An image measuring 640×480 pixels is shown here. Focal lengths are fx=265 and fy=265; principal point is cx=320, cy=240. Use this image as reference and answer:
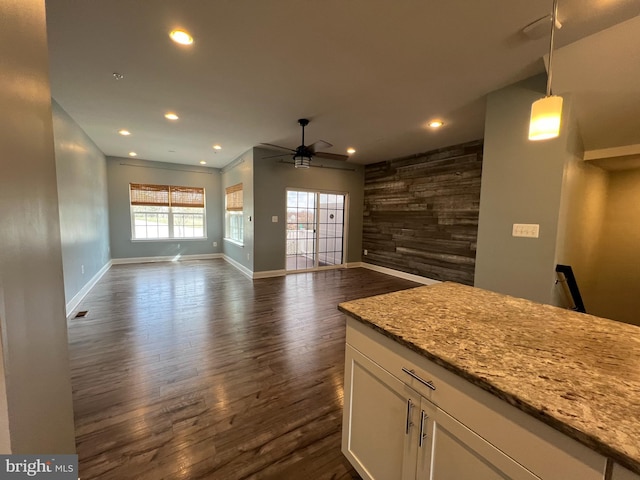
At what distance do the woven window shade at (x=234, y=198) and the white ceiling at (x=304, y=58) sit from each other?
8.18 ft

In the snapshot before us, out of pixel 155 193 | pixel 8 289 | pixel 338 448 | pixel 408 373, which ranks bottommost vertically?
pixel 338 448

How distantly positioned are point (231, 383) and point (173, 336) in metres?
1.18

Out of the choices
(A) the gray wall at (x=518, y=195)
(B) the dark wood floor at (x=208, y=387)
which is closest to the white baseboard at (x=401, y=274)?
(B) the dark wood floor at (x=208, y=387)

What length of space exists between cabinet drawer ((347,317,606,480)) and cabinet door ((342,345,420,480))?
0.30 ft

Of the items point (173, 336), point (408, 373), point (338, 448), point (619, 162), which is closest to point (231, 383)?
point (338, 448)

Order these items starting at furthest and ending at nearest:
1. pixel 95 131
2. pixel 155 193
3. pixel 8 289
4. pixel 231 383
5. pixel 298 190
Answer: pixel 155 193 < pixel 298 190 < pixel 95 131 < pixel 231 383 < pixel 8 289

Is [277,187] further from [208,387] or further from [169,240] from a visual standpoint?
[208,387]

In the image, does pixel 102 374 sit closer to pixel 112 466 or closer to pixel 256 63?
pixel 112 466

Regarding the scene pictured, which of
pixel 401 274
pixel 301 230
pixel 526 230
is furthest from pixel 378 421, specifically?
pixel 301 230

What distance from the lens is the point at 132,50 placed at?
2184mm

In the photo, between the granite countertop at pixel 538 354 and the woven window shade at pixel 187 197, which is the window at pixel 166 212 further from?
the granite countertop at pixel 538 354

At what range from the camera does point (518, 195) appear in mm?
2510

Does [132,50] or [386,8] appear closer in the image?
[386,8]

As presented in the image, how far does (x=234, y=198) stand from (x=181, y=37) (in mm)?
4934
